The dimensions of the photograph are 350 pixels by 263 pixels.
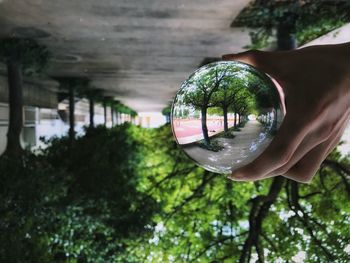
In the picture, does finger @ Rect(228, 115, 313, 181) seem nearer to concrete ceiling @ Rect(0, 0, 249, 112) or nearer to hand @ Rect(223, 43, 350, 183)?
hand @ Rect(223, 43, 350, 183)

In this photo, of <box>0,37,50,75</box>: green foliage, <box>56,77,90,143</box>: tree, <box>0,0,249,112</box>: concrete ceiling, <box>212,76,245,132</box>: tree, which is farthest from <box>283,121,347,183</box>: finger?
<box>56,77,90,143</box>: tree

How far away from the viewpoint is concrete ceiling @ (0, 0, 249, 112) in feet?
31.7

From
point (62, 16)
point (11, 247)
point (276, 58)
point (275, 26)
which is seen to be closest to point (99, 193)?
point (11, 247)

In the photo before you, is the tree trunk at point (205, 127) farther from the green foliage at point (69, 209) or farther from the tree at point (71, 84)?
the tree at point (71, 84)

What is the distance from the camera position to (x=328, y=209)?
6039 mm

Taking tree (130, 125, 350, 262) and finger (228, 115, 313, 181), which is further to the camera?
tree (130, 125, 350, 262)

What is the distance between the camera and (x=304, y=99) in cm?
124

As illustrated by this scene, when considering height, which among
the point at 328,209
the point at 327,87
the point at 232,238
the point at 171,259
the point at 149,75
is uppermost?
the point at 149,75

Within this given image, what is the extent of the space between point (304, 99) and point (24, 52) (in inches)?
447

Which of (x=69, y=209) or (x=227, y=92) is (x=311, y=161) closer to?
(x=227, y=92)

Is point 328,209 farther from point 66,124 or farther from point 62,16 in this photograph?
point 66,124

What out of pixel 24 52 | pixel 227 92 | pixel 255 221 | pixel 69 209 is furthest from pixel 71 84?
pixel 227 92

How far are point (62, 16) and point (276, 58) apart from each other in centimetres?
977

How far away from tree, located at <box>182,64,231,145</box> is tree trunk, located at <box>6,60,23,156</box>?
8580 mm
